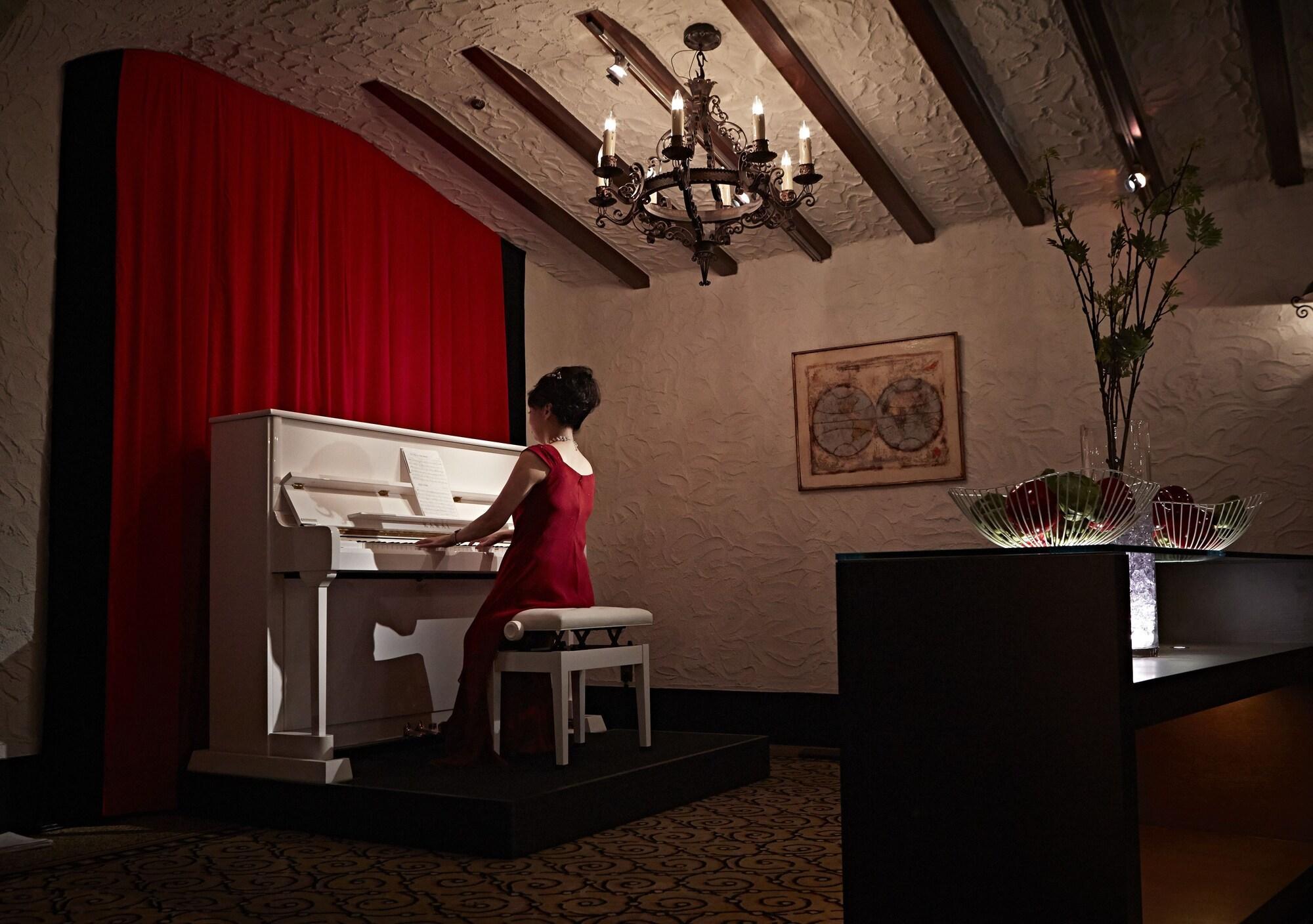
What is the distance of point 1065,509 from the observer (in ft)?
6.03

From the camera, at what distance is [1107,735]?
1628 mm

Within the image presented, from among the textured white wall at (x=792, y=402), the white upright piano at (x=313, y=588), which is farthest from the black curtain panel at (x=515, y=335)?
the white upright piano at (x=313, y=588)

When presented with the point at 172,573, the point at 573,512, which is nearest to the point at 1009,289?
the point at 573,512

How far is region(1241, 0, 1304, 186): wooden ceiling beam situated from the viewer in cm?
355

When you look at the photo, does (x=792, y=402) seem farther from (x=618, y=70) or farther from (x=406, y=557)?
(x=406, y=557)

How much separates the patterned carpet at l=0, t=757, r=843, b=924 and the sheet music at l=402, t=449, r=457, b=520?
1.34 metres

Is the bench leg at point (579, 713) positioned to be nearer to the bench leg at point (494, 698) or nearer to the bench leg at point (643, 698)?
the bench leg at point (643, 698)

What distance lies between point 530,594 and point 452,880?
47.2 inches

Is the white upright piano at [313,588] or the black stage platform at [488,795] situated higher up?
the white upright piano at [313,588]

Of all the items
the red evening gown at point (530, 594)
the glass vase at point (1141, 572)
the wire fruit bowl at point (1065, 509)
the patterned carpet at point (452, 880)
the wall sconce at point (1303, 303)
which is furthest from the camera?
the wall sconce at point (1303, 303)

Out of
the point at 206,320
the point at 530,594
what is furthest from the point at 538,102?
the point at 530,594

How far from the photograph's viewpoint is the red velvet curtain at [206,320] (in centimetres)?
384

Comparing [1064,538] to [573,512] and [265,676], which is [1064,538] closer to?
[573,512]

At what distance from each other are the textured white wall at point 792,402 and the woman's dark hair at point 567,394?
5.94ft
